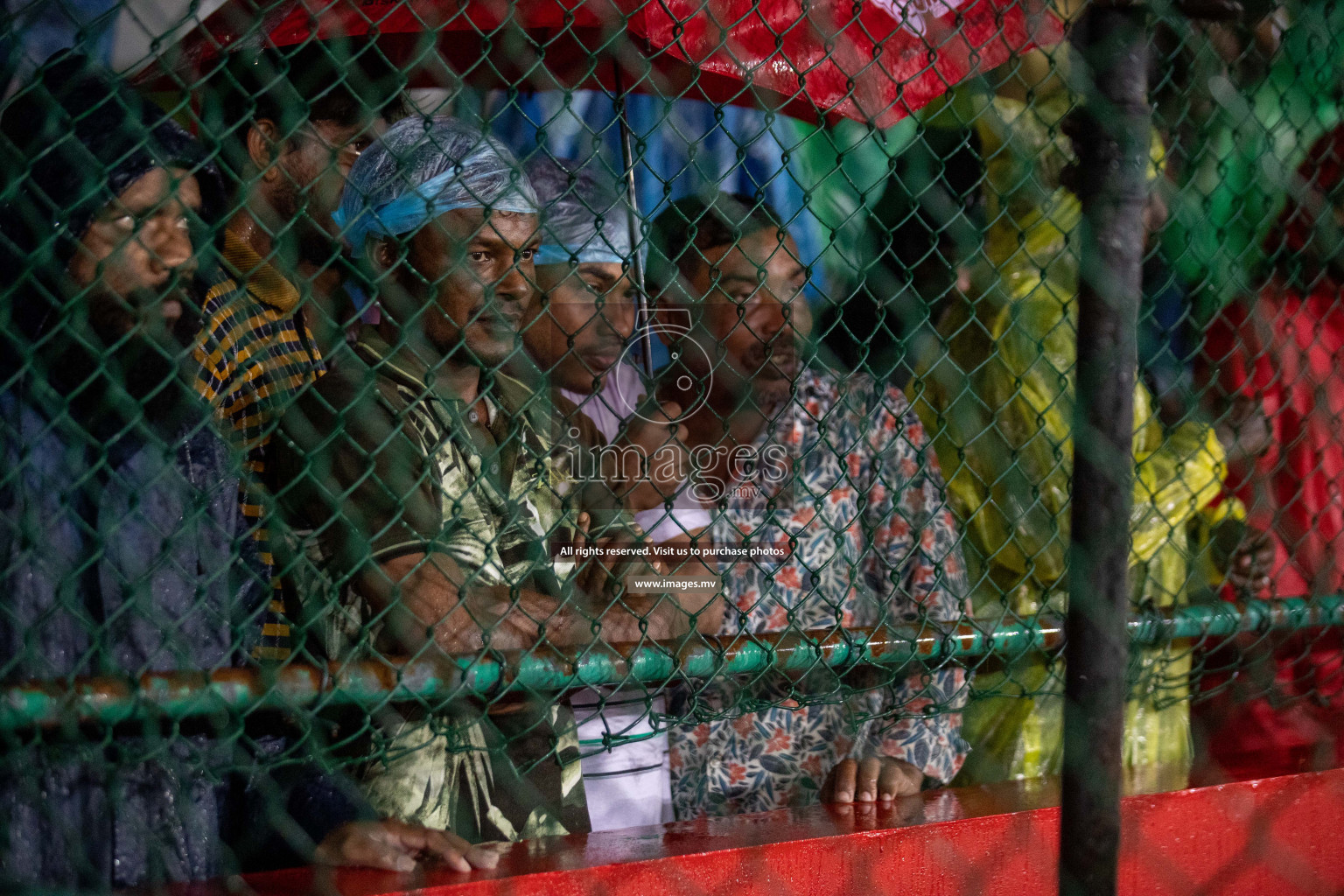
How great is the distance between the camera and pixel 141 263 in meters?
1.63

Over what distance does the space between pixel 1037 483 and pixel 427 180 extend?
132 centimetres

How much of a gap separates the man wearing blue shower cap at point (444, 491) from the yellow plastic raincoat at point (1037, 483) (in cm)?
85

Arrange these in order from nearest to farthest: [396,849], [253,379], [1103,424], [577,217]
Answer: [1103,424], [396,849], [253,379], [577,217]

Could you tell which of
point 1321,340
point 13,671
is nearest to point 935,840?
point 13,671

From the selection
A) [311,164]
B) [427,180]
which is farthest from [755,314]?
[311,164]

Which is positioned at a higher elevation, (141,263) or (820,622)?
(141,263)

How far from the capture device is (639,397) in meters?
2.05

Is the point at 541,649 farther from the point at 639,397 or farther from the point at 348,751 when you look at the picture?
the point at 639,397

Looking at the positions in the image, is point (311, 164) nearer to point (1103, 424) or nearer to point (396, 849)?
point (396, 849)

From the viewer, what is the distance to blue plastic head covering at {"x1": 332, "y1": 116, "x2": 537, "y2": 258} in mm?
1706

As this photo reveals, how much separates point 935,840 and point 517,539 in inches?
35.2

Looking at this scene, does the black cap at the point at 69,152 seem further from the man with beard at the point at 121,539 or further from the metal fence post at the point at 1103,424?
the metal fence post at the point at 1103,424

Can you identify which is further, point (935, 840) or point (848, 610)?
point (848, 610)

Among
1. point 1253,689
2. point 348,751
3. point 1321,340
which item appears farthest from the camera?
point 1321,340
